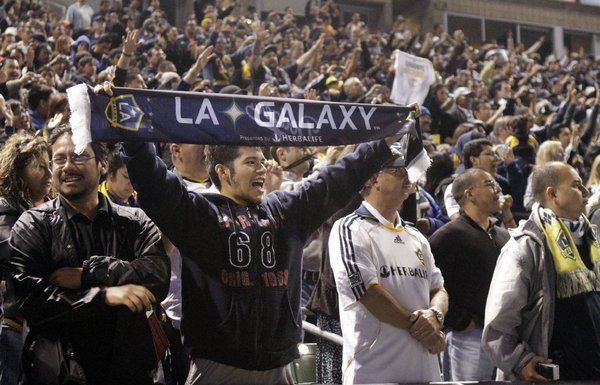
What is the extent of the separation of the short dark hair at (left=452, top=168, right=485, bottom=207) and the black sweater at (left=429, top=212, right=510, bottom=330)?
6.8 inches

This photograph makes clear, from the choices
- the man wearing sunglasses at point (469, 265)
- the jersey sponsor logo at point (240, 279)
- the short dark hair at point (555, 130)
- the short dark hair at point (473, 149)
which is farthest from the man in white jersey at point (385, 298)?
the short dark hair at point (555, 130)

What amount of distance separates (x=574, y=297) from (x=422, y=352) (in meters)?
0.90

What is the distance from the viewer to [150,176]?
3.43 metres

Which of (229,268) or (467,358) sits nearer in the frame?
(229,268)

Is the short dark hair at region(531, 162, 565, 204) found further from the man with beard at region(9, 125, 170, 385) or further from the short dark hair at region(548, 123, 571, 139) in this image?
the short dark hair at region(548, 123, 571, 139)

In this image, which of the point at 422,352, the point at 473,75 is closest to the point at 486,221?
the point at 422,352

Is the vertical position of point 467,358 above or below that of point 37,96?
below

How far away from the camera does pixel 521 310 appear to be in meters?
4.62

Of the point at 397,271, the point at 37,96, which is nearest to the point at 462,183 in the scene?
the point at 397,271

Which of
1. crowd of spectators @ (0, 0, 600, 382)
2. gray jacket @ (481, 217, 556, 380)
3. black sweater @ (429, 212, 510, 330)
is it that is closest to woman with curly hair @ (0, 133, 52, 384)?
crowd of spectators @ (0, 0, 600, 382)

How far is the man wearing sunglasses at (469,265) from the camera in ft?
17.8

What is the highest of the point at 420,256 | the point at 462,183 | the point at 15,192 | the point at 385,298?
the point at 15,192

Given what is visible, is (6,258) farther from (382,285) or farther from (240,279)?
(382,285)

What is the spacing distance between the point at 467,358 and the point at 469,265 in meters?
0.58
